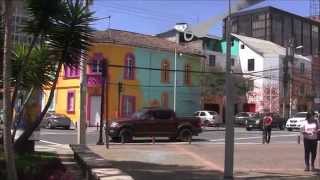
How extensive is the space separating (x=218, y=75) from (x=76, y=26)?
54.2 m

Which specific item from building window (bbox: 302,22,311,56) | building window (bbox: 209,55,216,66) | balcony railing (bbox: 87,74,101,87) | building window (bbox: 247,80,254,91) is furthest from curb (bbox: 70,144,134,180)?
building window (bbox: 302,22,311,56)

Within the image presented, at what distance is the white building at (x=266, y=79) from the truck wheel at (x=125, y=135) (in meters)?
41.9

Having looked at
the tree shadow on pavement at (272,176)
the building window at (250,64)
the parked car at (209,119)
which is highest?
the building window at (250,64)

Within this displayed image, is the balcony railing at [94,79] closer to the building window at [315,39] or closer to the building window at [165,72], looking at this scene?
the building window at [165,72]

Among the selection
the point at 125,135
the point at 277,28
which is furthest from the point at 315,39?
the point at 125,135

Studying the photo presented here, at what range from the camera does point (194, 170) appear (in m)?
16.8

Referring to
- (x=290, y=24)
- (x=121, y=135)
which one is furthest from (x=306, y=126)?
(x=290, y=24)

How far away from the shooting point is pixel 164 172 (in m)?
16.1

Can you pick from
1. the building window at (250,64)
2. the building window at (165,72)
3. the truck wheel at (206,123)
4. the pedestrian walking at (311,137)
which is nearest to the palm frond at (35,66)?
the pedestrian walking at (311,137)

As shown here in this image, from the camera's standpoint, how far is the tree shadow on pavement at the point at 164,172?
15.0m

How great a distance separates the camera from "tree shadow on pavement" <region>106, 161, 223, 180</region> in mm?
15008

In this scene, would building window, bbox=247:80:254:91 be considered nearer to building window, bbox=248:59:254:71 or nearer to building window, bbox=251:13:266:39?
building window, bbox=248:59:254:71

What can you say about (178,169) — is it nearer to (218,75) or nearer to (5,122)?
(5,122)

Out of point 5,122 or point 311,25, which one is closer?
point 5,122
